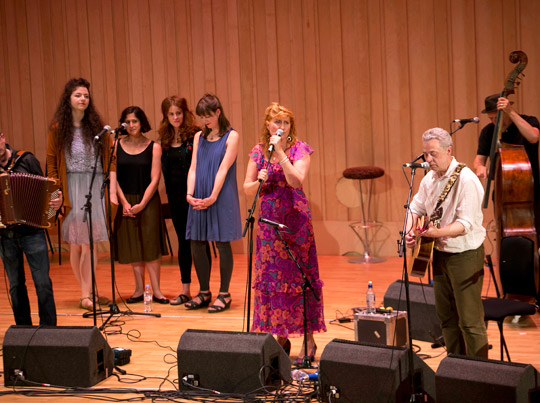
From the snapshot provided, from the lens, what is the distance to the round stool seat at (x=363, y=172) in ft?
24.4

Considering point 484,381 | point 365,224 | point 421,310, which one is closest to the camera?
point 484,381

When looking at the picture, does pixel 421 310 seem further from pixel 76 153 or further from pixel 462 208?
pixel 76 153

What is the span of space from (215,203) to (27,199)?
1.60m

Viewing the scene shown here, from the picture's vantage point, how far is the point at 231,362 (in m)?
3.91

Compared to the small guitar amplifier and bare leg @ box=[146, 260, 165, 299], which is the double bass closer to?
the small guitar amplifier

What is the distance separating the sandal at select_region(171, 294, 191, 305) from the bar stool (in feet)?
7.39

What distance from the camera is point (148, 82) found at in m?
8.84

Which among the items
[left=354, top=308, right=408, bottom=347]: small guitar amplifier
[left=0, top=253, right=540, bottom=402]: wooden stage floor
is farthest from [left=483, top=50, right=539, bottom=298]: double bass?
[left=354, top=308, right=408, bottom=347]: small guitar amplifier

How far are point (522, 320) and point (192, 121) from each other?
123 inches

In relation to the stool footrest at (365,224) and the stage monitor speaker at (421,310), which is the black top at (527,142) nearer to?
the stage monitor speaker at (421,310)

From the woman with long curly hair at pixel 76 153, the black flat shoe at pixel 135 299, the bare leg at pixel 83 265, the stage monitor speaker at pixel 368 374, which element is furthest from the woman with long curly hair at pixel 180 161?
the stage monitor speaker at pixel 368 374

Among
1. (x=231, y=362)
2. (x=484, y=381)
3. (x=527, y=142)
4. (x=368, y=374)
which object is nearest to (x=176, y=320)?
(x=231, y=362)

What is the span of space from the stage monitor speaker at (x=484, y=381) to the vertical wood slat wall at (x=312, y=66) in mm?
4555

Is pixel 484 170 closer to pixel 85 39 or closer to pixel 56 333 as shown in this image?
pixel 56 333
